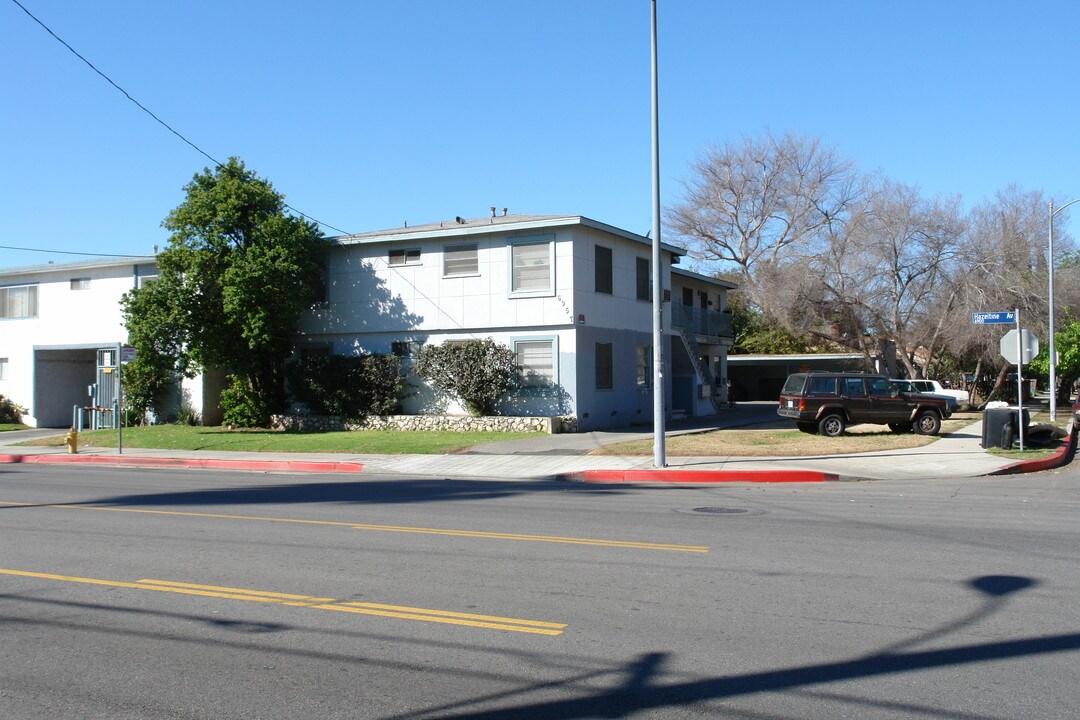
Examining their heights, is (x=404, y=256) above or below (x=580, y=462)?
above

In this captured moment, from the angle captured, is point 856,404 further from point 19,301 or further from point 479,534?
point 19,301

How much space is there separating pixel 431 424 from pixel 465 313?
139 inches

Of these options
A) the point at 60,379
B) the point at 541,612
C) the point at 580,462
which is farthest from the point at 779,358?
the point at 541,612

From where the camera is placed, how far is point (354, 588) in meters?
7.85

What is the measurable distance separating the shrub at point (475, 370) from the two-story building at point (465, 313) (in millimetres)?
506

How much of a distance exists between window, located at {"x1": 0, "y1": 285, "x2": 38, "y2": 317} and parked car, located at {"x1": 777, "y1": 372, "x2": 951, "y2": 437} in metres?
27.5

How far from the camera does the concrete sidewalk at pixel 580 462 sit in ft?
58.3

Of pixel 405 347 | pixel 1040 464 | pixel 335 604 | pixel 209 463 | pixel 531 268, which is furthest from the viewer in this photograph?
pixel 405 347

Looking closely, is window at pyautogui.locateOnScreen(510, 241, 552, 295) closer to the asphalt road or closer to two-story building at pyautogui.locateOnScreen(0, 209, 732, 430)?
two-story building at pyautogui.locateOnScreen(0, 209, 732, 430)

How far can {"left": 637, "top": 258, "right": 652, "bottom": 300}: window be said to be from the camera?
3117 cm

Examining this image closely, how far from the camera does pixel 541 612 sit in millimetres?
7000

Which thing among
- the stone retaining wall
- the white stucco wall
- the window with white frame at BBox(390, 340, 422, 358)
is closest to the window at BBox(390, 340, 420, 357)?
the window with white frame at BBox(390, 340, 422, 358)

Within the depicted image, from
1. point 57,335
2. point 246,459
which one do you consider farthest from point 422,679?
point 57,335

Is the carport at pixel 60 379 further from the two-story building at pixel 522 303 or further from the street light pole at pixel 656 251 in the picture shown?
the street light pole at pixel 656 251
